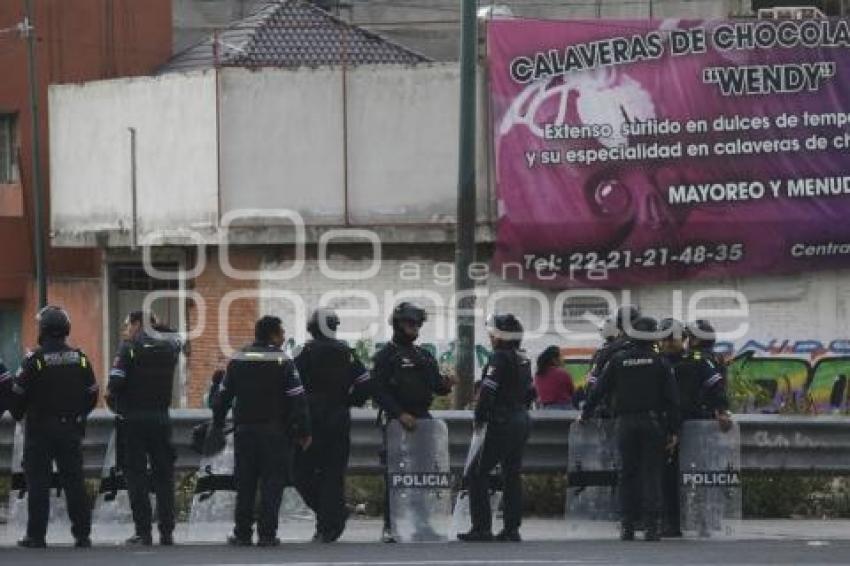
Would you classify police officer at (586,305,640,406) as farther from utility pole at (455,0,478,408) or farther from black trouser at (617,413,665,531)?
utility pole at (455,0,478,408)

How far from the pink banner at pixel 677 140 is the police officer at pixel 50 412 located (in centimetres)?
1464

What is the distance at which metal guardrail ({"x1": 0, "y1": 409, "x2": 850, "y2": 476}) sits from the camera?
1705 cm

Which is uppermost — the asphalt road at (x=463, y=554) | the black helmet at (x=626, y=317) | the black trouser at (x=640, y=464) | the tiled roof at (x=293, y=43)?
the tiled roof at (x=293, y=43)

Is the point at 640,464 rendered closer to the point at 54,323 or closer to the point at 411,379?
the point at 411,379

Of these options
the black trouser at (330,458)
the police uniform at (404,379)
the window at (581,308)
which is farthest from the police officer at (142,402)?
the window at (581,308)

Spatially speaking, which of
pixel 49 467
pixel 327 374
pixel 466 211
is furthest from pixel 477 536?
pixel 466 211

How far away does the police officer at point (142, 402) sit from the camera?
632 inches

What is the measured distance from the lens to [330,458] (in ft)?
53.7

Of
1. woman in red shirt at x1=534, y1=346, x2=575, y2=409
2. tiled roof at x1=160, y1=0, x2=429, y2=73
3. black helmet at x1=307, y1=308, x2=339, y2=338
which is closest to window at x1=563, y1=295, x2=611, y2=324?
tiled roof at x1=160, y1=0, x2=429, y2=73

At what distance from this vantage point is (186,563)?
14125 millimetres

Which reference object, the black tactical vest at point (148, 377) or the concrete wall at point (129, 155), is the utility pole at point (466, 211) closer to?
the black tactical vest at point (148, 377)

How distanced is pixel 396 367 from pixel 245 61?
1722 centimetres

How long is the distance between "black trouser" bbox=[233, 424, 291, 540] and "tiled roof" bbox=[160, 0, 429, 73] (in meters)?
17.9

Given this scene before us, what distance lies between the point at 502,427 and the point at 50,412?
3356 millimetres
